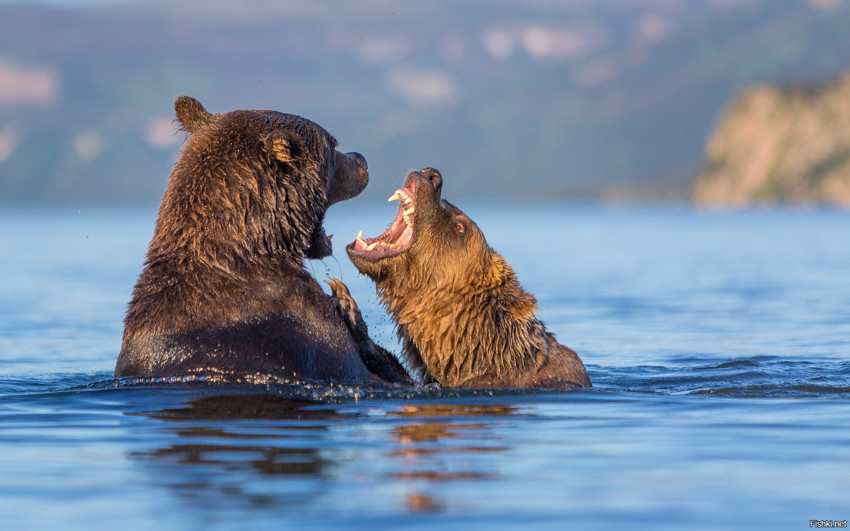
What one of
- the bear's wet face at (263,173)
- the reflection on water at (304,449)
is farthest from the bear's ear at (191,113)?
the reflection on water at (304,449)

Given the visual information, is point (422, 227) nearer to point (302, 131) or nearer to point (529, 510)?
point (302, 131)

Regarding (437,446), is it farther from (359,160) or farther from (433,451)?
(359,160)

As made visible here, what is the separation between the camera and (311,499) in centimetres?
528

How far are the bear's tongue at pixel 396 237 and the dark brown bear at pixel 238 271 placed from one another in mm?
458

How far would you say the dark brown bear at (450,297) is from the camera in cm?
896

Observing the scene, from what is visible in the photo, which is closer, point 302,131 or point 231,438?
point 231,438

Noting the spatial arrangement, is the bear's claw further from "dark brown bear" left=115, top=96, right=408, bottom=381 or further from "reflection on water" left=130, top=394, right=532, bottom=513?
"reflection on water" left=130, top=394, right=532, bottom=513

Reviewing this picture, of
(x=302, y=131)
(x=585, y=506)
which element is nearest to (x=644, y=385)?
(x=302, y=131)

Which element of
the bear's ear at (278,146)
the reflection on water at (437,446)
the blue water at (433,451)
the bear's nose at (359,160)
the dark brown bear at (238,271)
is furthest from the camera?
the bear's nose at (359,160)

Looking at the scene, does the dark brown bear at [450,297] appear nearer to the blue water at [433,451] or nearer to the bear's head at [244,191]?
the blue water at [433,451]

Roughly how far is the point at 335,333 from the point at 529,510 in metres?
3.16

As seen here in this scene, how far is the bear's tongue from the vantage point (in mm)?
8930

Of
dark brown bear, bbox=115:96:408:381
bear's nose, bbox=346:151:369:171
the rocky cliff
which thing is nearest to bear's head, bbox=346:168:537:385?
bear's nose, bbox=346:151:369:171

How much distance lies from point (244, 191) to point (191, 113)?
3.22 feet
